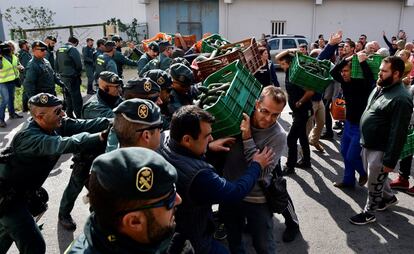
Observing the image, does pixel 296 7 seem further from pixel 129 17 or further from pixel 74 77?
pixel 74 77

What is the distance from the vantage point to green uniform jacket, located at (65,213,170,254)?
1.46 m

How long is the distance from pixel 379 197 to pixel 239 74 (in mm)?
2326

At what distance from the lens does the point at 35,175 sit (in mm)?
3262

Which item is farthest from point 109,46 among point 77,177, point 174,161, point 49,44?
point 174,161

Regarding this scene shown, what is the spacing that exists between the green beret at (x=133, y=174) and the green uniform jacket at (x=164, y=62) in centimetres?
586

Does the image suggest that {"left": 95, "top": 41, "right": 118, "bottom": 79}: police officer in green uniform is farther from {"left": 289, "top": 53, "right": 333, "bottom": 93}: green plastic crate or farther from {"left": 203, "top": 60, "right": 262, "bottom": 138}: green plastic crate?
{"left": 203, "top": 60, "right": 262, "bottom": 138}: green plastic crate

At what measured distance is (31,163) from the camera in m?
3.20

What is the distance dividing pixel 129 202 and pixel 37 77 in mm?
7050

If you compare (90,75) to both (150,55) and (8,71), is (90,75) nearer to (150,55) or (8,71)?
(8,71)

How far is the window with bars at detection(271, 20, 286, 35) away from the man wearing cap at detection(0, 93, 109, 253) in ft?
68.0

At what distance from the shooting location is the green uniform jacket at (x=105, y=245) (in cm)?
146

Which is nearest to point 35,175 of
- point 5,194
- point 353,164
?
point 5,194

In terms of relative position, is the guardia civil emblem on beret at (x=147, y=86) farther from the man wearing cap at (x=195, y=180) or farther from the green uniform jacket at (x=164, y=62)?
the green uniform jacket at (x=164, y=62)

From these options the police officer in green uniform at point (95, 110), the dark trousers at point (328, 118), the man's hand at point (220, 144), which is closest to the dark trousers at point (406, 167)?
the dark trousers at point (328, 118)
